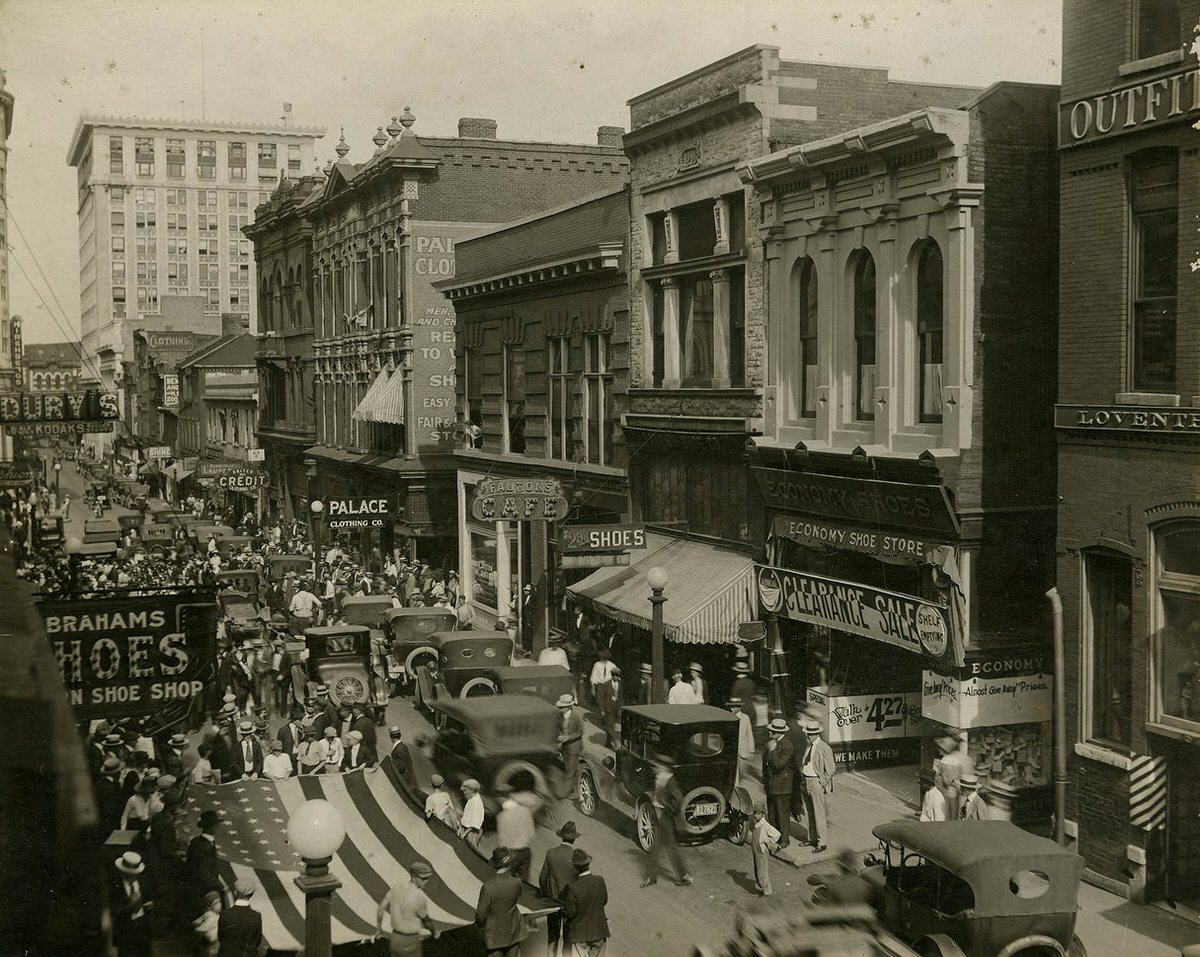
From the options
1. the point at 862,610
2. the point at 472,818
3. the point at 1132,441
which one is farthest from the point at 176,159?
the point at 1132,441

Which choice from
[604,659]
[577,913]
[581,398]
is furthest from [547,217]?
[577,913]

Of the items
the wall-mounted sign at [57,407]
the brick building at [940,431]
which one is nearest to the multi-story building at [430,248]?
the brick building at [940,431]

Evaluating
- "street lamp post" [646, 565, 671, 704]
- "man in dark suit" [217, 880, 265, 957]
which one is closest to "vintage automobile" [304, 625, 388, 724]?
"street lamp post" [646, 565, 671, 704]

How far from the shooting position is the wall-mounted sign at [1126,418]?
1414 cm

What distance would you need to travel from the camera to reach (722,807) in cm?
1628

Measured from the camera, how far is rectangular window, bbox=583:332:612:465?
28.7 metres

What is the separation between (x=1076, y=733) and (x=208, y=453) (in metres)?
61.8

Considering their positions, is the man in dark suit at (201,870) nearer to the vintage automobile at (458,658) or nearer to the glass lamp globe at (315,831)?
the glass lamp globe at (315,831)

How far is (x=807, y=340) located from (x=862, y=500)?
139 inches

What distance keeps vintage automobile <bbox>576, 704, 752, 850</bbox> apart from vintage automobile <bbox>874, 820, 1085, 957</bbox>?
4.19 m

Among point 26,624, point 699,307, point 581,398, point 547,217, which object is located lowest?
point 26,624

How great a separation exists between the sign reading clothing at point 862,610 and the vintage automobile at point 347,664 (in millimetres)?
7908

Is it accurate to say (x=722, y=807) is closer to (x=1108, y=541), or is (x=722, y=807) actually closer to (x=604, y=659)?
(x=1108, y=541)

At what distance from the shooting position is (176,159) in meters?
40.7
